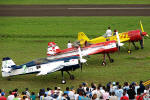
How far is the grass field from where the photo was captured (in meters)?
31.9

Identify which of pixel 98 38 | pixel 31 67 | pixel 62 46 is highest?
pixel 62 46

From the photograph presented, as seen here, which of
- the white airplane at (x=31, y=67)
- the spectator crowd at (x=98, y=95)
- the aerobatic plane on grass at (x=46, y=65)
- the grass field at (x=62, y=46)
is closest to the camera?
the spectator crowd at (x=98, y=95)

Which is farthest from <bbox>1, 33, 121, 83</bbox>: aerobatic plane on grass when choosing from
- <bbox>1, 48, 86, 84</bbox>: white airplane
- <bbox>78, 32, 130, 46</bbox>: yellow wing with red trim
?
<bbox>78, 32, 130, 46</bbox>: yellow wing with red trim

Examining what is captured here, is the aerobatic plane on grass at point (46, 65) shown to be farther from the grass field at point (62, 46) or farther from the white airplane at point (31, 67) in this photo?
the grass field at point (62, 46)

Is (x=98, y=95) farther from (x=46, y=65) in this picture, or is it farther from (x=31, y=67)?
(x=31, y=67)

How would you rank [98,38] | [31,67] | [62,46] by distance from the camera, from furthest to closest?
[62,46]
[98,38]
[31,67]

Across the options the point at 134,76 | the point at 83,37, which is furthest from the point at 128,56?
the point at 134,76

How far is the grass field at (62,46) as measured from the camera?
31.9m

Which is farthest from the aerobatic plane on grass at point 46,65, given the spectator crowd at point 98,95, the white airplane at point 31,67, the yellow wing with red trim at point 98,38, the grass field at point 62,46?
the spectator crowd at point 98,95

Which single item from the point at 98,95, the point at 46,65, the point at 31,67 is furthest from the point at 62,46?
the point at 98,95

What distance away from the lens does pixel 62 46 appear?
4456cm

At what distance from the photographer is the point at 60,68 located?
30.8m

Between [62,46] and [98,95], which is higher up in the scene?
[62,46]

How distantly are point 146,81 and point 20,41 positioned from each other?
22.2 m
